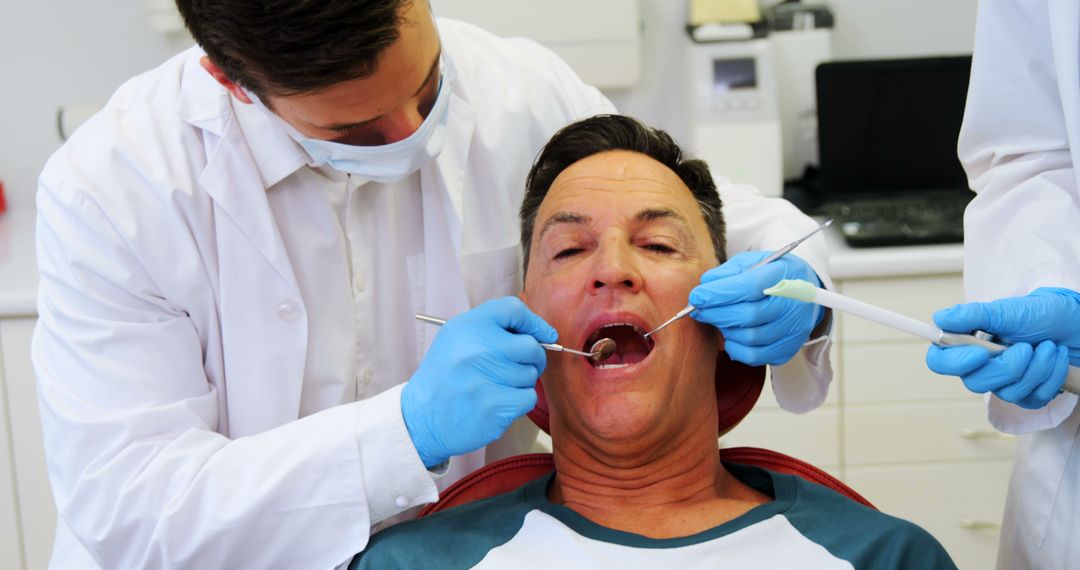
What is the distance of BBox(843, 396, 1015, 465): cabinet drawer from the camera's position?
2738mm

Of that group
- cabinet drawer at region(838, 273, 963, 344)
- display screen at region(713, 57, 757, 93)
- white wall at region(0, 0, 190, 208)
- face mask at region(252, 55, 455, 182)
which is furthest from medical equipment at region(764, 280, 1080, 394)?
white wall at region(0, 0, 190, 208)

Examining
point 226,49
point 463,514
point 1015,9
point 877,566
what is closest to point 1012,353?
point 877,566

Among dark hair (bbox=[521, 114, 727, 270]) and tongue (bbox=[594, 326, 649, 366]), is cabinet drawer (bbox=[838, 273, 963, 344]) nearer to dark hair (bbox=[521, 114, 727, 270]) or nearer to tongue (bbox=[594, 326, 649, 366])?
dark hair (bbox=[521, 114, 727, 270])

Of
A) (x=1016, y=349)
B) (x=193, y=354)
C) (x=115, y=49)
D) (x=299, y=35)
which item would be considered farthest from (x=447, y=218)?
(x=115, y=49)

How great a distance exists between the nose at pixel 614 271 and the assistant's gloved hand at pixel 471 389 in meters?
0.14

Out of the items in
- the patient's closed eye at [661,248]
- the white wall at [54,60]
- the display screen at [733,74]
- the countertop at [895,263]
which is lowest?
the countertop at [895,263]

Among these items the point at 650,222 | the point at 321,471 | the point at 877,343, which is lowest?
the point at 877,343

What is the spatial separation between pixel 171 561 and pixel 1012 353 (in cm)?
103

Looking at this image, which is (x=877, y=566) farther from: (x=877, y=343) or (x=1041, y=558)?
(x=877, y=343)

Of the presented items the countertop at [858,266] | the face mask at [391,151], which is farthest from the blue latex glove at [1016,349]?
the countertop at [858,266]

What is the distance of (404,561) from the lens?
4.62 ft

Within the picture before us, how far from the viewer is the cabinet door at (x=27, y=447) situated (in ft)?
8.26

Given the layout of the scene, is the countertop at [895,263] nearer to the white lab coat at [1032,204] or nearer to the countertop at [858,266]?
the countertop at [858,266]

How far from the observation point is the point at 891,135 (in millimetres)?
2887
